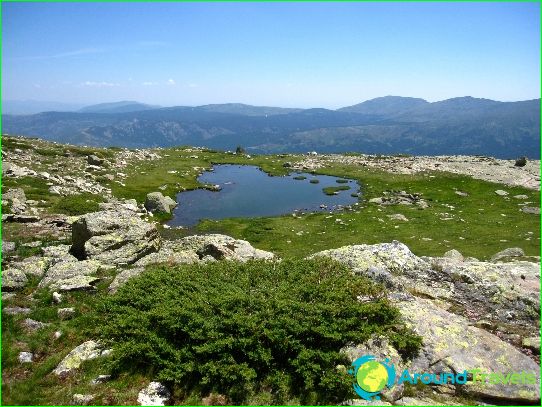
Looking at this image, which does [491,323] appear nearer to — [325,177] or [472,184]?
[472,184]

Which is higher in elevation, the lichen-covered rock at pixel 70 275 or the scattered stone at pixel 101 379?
the lichen-covered rock at pixel 70 275

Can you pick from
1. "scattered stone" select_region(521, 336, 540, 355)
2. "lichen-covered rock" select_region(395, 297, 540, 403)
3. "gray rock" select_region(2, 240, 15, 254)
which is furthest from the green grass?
"scattered stone" select_region(521, 336, 540, 355)

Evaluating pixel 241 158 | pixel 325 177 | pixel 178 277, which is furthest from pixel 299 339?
pixel 241 158

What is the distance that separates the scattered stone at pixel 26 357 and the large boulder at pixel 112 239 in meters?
9.69

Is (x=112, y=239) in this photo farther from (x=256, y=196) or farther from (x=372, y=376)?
(x=256, y=196)

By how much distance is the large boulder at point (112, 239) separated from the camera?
25.0 meters

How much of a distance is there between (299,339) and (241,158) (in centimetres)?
9567

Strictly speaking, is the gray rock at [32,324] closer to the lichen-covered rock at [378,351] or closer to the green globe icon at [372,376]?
the lichen-covered rock at [378,351]

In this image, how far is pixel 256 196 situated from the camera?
6712 centimetres

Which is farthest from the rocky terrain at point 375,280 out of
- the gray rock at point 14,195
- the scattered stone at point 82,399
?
the gray rock at point 14,195

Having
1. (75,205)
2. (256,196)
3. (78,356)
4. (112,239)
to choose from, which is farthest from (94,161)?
(78,356)

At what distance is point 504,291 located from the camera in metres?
18.1

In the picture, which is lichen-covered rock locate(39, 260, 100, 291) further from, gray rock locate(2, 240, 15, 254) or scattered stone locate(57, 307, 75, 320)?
gray rock locate(2, 240, 15, 254)

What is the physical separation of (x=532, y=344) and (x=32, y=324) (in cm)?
2085
